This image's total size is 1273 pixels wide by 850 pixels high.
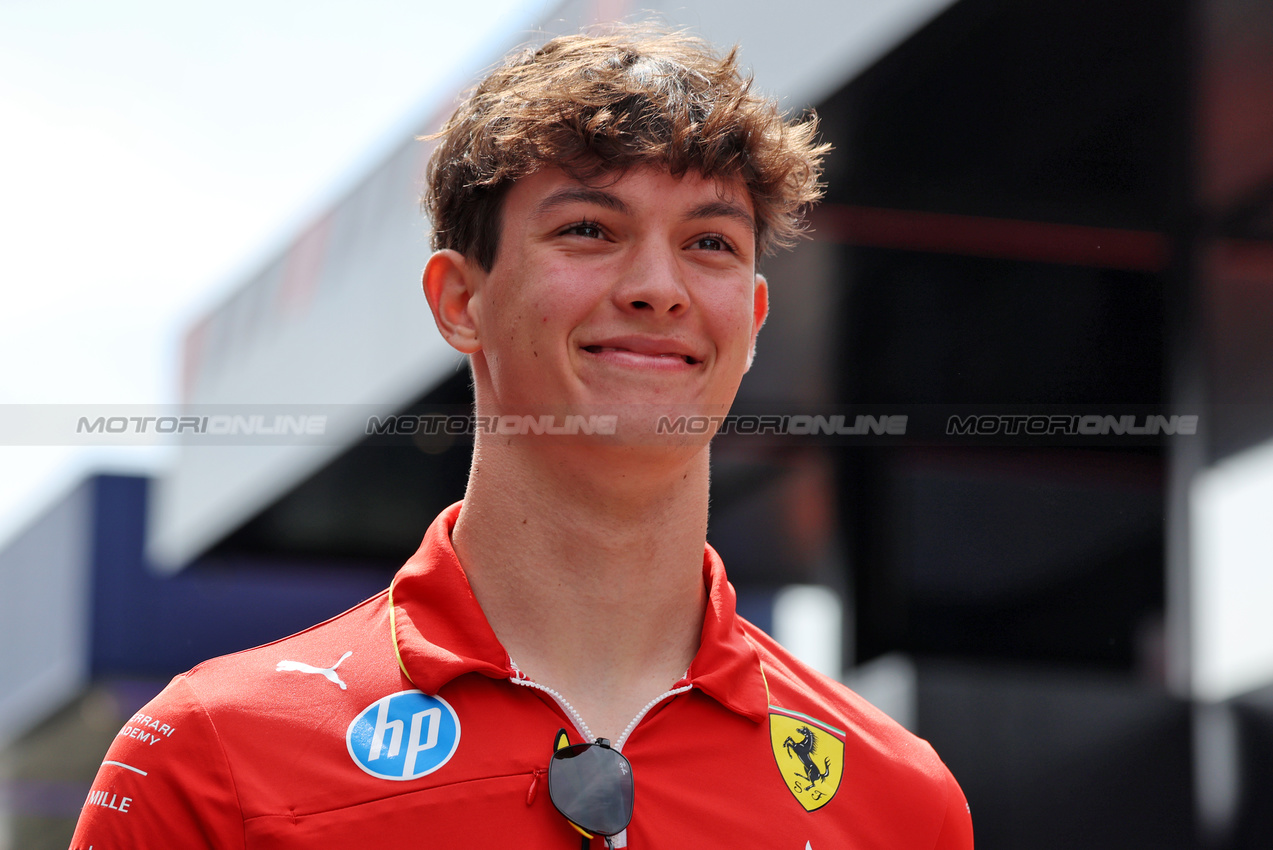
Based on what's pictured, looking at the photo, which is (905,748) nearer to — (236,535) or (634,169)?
(634,169)

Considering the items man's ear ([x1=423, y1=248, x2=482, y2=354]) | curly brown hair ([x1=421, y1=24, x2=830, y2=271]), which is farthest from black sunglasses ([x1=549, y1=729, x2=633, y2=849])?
curly brown hair ([x1=421, y1=24, x2=830, y2=271])

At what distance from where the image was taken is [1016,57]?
4.82m

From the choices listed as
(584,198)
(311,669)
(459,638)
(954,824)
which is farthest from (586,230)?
(954,824)

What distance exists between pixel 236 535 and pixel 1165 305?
21.9ft

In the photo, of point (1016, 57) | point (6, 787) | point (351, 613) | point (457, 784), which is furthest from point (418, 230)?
point (6, 787)

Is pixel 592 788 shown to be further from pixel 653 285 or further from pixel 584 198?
pixel 584 198

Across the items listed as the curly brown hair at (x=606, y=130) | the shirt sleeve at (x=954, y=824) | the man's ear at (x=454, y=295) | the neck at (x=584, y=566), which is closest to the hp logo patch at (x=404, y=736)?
the neck at (x=584, y=566)

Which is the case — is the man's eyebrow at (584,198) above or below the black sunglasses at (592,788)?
above

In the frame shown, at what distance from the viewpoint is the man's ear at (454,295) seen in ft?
7.68

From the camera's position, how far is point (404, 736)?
2006 mm

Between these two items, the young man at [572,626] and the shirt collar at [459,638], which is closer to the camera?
the young man at [572,626]

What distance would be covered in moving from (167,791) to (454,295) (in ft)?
3.13

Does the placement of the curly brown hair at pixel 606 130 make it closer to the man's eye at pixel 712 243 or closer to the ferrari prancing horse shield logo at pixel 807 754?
the man's eye at pixel 712 243

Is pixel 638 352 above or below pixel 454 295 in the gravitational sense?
below
